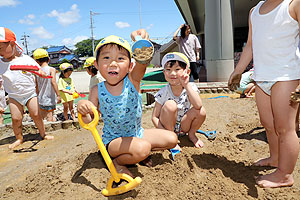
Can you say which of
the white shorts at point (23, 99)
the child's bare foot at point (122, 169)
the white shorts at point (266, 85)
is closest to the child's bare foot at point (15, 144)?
the white shorts at point (23, 99)

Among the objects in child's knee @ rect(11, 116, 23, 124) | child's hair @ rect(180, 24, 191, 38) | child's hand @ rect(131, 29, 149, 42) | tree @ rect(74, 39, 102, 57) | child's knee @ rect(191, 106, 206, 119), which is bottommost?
child's knee @ rect(11, 116, 23, 124)

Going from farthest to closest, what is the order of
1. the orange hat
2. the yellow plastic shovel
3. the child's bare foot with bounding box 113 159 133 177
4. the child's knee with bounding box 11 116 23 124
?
the child's knee with bounding box 11 116 23 124, the orange hat, the child's bare foot with bounding box 113 159 133 177, the yellow plastic shovel

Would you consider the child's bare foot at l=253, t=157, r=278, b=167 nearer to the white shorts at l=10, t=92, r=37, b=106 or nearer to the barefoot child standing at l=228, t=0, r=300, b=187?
the barefoot child standing at l=228, t=0, r=300, b=187

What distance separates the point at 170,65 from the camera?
2465mm

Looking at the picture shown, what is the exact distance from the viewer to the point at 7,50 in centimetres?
301

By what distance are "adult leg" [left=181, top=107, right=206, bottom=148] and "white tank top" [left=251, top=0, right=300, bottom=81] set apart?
33.4 inches

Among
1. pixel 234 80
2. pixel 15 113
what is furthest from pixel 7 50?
pixel 234 80

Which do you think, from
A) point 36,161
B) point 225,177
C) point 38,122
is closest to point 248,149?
point 225,177

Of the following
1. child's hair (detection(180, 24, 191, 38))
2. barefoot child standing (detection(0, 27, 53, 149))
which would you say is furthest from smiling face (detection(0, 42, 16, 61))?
child's hair (detection(180, 24, 191, 38))

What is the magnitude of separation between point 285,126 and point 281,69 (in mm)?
422

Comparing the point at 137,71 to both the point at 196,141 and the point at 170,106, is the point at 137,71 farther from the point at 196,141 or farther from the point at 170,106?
the point at 196,141

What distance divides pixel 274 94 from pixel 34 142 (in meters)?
3.21

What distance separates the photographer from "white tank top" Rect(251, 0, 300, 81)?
167 centimetres

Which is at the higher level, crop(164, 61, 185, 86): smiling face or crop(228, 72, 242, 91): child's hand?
crop(164, 61, 185, 86): smiling face
